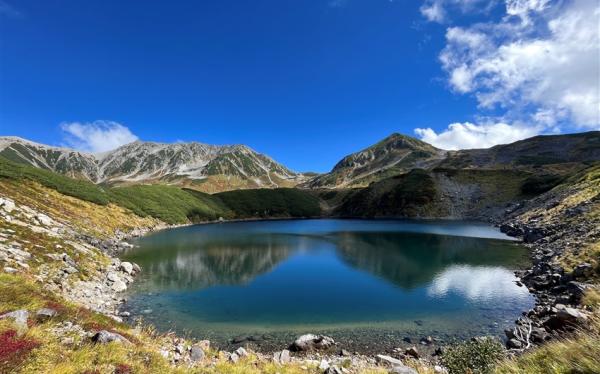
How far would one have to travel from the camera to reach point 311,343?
21.1 metres

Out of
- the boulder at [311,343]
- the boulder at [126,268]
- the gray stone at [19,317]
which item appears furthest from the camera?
the boulder at [126,268]

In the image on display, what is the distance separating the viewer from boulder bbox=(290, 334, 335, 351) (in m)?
20.7

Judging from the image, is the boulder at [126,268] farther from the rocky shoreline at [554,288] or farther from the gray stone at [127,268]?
the rocky shoreline at [554,288]

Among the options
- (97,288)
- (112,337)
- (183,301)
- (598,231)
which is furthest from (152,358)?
(598,231)

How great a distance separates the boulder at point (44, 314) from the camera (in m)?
12.3

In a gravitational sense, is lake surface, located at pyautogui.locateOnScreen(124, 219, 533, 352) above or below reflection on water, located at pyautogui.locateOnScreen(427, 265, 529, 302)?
below

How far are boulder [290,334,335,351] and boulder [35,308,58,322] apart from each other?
14036 millimetres

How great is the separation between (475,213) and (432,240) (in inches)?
2879

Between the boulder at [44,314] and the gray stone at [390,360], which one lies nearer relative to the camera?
the boulder at [44,314]

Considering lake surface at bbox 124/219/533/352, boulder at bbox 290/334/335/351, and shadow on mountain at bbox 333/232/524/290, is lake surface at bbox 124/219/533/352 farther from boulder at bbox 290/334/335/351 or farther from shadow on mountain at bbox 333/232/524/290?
boulder at bbox 290/334/335/351

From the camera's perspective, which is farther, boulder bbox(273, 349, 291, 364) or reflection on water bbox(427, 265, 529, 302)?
reflection on water bbox(427, 265, 529, 302)

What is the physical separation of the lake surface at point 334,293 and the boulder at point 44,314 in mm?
11832

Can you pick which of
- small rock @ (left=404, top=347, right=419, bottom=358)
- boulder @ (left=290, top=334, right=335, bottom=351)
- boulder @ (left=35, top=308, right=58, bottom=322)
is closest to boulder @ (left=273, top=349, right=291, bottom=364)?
boulder @ (left=290, top=334, right=335, bottom=351)

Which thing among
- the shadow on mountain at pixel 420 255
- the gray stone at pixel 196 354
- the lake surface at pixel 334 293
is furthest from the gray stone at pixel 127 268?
the shadow on mountain at pixel 420 255
